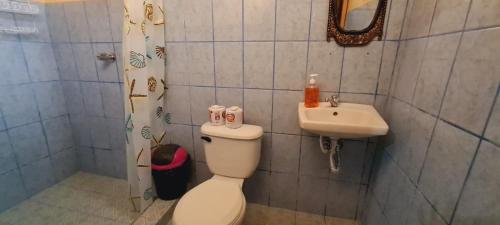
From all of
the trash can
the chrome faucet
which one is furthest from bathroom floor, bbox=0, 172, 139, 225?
the chrome faucet

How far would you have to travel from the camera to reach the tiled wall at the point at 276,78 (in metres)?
1.26

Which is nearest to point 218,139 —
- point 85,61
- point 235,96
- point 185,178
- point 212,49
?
point 235,96

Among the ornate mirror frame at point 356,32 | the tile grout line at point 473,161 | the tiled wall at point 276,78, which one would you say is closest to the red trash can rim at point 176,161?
the tiled wall at point 276,78

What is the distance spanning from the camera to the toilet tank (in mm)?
1322

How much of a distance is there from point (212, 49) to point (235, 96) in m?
0.35

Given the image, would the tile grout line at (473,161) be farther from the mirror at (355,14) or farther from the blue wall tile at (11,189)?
the blue wall tile at (11,189)

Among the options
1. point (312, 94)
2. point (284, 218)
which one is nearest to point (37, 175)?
point (284, 218)

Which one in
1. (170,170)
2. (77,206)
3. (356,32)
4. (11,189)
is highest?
(356,32)

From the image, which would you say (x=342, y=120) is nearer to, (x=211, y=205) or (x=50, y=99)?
(x=211, y=205)

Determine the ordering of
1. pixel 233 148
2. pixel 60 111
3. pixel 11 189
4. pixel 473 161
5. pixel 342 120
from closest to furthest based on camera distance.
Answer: pixel 473 161 < pixel 342 120 < pixel 233 148 < pixel 11 189 < pixel 60 111

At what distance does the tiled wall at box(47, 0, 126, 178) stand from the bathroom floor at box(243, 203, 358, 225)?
127 centimetres

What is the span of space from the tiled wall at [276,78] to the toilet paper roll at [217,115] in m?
0.13

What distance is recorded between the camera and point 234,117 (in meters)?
1.36

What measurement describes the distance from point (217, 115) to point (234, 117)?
0.12 meters
